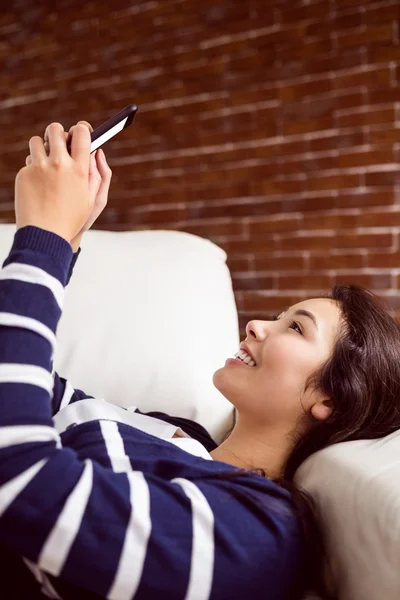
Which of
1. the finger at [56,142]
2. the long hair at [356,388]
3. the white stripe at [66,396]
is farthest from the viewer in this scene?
Result: the white stripe at [66,396]

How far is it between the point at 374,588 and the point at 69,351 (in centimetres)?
83

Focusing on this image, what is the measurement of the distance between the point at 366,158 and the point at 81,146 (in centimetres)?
128

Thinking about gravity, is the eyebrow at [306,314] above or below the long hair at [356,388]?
above

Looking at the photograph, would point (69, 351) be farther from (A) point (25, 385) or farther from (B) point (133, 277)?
(A) point (25, 385)

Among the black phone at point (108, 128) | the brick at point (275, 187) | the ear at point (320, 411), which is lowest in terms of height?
the ear at point (320, 411)

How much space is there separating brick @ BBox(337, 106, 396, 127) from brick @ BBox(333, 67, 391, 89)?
3.1 inches

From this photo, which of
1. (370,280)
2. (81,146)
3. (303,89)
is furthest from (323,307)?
(303,89)

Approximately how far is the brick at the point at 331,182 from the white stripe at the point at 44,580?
1.46 meters

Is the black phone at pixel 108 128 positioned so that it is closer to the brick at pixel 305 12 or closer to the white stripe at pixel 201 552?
the white stripe at pixel 201 552

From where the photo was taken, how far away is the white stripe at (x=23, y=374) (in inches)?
25.2

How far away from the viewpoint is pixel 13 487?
0.62 meters

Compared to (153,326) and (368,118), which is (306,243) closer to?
(368,118)

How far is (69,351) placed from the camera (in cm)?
132

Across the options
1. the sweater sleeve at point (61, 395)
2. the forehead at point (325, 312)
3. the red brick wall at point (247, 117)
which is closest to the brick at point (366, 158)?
the red brick wall at point (247, 117)
